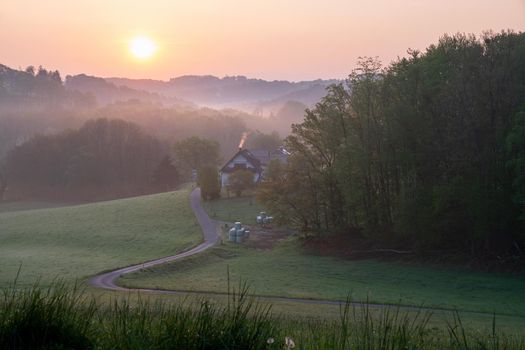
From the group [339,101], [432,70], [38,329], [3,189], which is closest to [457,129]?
[432,70]

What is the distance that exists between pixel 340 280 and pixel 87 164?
274 feet

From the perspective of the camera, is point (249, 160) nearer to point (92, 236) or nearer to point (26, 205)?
point (92, 236)

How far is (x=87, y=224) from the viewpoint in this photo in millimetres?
63531

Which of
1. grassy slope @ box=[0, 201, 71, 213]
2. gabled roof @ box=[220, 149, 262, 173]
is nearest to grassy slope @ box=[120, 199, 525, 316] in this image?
gabled roof @ box=[220, 149, 262, 173]

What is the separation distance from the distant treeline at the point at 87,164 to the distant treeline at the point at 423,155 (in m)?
58.4

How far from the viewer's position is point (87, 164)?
110188mm

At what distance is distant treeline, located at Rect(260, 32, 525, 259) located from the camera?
1575 inches

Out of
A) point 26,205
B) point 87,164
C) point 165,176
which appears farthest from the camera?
point 87,164

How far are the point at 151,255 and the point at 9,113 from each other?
546ft

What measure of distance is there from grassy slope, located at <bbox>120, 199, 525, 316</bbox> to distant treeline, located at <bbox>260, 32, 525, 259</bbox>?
409 centimetres

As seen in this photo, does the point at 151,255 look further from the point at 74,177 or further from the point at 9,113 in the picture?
the point at 9,113

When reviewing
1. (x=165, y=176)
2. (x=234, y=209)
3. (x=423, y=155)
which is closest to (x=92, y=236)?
(x=234, y=209)

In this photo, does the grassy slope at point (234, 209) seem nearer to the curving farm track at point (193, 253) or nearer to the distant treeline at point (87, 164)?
the curving farm track at point (193, 253)

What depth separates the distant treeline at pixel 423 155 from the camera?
4000 cm
